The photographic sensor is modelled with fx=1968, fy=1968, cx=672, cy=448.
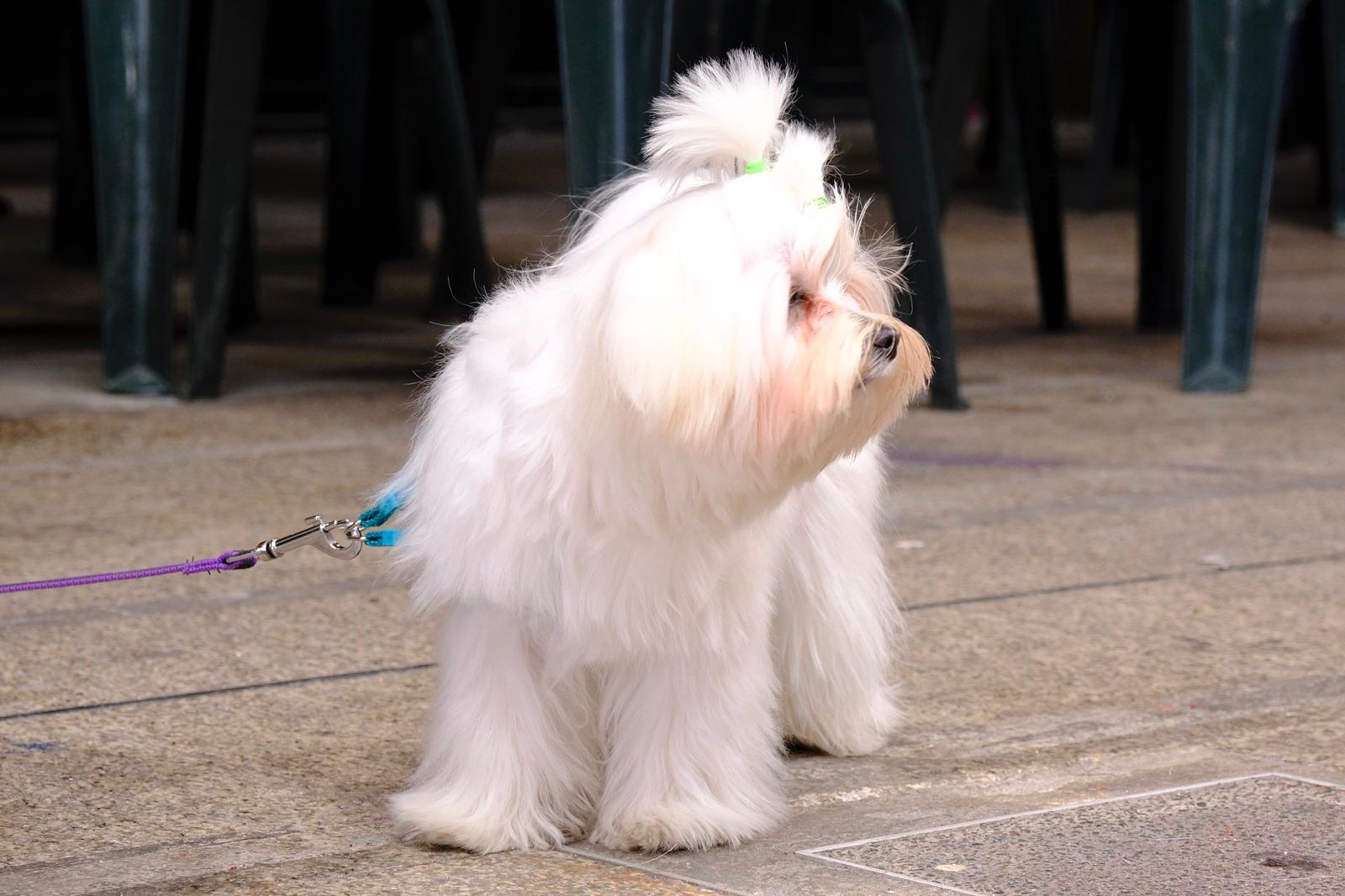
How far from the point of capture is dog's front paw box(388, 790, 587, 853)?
329cm

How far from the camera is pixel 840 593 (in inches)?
150

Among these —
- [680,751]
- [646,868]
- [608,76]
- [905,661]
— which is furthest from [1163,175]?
[646,868]

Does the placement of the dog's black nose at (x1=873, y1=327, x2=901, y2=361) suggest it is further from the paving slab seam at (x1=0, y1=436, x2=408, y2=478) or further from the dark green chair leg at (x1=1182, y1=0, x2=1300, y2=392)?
Result: the dark green chair leg at (x1=1182, y1=0, x2=1300, y2=392)

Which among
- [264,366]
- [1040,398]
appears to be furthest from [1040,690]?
[264,366]

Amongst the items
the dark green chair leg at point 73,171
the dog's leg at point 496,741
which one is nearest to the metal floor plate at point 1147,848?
the dog's leg at point 496,741

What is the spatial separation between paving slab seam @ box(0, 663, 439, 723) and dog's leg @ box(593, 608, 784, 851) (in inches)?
46.8

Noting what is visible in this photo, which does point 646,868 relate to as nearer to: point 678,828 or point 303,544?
point 678,828

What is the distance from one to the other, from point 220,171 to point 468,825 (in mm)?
5030

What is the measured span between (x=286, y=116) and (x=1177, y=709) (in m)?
21.1

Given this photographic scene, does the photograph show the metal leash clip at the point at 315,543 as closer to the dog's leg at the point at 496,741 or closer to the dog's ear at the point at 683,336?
the dog's leg at the point at 496,741

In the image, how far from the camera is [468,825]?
10.8ft

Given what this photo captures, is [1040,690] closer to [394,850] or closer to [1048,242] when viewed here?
[394,850]

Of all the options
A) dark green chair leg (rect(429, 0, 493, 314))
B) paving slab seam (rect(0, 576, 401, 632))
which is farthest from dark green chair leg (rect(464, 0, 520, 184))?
paving slab seam (rect(0, 576, 401, 632))

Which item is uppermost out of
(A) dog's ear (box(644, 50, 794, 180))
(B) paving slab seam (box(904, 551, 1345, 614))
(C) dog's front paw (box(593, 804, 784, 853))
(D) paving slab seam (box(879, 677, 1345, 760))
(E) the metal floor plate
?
(A) dog's ear (box(644, 50, 794, 180))
